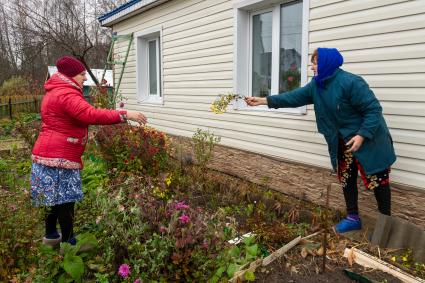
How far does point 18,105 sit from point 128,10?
1021 cm

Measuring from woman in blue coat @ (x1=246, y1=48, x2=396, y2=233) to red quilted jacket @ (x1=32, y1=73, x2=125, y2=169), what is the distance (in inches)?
72.7

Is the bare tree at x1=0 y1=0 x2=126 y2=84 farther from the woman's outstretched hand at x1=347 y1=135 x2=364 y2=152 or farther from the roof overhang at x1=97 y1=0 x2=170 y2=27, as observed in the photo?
the woman's outstretched hand at x1=347 y1=135 x2=364 y2=152

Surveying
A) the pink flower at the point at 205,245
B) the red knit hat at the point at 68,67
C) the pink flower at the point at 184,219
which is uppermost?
the red knit hat at the point at 68,67

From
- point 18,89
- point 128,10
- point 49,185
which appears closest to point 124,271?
point 49,185

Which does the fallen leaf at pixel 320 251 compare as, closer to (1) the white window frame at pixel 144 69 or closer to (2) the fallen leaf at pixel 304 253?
(2) the fallen leaf at pixel 304 253

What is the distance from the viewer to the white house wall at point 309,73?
3381 mm

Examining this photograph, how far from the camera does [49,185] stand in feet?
10.4

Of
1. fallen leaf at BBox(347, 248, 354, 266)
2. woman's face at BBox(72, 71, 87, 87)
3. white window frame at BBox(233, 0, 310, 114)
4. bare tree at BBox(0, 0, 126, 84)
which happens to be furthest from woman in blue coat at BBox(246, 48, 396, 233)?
bare tree at BBox(0, 0, 126, 84)

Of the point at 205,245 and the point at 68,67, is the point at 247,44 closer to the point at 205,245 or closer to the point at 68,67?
the point at 68,67

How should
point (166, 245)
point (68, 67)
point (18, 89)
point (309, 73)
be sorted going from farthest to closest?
1. point (18, 89)
2. point (309, 73)
3. point (68, 67)
4. point (166, 245)

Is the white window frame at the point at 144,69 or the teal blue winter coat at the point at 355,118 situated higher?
the white window frame at the point at 144,69

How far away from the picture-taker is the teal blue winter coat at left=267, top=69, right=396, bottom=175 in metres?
3.14

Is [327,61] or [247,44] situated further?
[247,44]

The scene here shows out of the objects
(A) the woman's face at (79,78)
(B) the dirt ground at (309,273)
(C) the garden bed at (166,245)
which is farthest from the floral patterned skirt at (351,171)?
(A) the woman's face at (79,78)
